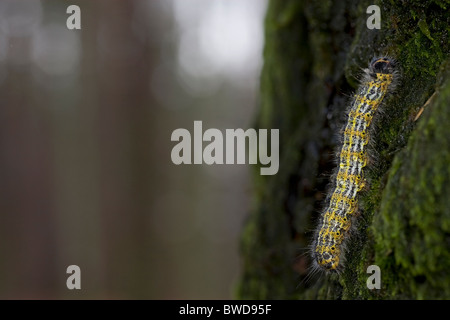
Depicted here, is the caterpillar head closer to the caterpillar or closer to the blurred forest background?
the caterpillar

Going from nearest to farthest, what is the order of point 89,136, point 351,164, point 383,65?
point 383,65, point 351,164, point 89,136

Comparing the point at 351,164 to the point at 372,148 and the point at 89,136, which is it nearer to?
the point at 372,148

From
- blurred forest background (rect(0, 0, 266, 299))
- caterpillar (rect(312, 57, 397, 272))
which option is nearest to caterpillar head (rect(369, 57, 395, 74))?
caterpillar (rect(312, 57, 397, 272))

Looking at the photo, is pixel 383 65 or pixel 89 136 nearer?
pixel 383 65

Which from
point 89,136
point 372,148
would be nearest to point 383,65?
point 372,148

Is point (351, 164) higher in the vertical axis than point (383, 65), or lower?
lower

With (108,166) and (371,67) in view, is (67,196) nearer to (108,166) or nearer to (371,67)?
(108,166)
